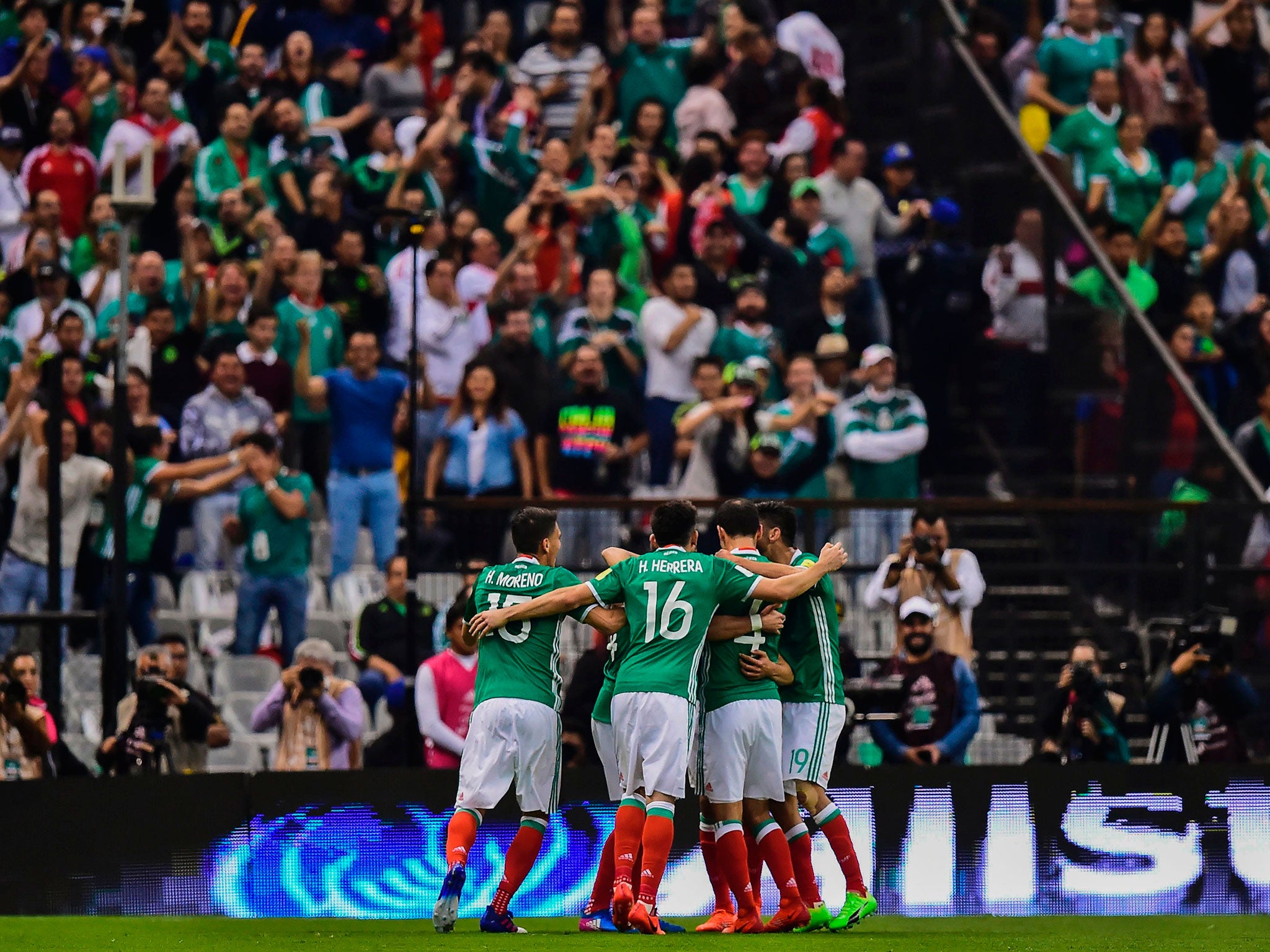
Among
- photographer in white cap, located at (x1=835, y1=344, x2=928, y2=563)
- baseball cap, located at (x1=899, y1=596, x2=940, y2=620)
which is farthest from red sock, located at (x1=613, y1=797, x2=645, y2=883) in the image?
photographer in white cap, located at (x1=835, y1=344, x2=928, y2=563)

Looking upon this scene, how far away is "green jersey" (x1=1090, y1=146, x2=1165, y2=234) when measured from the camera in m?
19.8

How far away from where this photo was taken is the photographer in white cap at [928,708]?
14.0 m

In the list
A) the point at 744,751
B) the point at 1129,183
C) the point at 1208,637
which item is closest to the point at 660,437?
the point at 1208,637

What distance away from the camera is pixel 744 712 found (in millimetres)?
10891

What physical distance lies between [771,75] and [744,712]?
1102cm

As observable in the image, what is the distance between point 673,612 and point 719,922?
1591mm

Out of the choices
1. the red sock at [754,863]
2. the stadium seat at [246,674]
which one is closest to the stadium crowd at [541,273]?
Answer: the stadium seat at [246,674]

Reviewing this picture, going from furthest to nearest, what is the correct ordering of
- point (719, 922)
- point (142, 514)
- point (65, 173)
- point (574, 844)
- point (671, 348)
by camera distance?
point (65, 173), point (671, 348), point (142, 514), point (574, 844), point (719, 922)

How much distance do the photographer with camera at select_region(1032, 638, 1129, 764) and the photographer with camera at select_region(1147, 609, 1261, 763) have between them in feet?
1.19

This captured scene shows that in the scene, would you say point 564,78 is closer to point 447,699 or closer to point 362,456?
Answer: point 362,456

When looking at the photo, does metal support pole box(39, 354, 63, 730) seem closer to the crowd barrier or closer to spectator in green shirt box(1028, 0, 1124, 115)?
the crowd barrier

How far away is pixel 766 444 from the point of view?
16.2m

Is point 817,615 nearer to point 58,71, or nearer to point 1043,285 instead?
point 1043,285

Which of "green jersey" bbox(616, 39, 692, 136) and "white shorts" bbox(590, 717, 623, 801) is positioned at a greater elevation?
"green jersey" bbox(616, 39, 692, 136)
